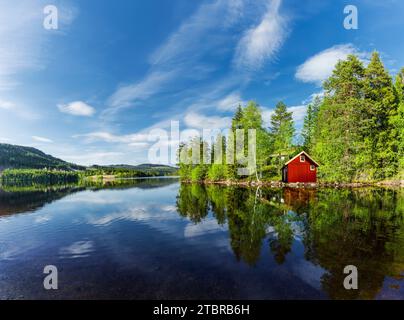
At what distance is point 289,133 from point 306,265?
152 feet

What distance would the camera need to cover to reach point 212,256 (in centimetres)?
927

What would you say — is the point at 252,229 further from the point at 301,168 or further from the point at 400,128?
the point at 400,128

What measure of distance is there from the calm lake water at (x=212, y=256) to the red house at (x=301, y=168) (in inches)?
993

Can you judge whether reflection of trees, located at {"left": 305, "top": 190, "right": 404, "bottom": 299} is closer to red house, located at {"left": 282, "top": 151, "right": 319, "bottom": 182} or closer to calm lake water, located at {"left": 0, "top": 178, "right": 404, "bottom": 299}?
calm lake water, located at {"left": 0, "top": 178, "right": 404, "bottom": 299}

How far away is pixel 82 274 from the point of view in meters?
7.85

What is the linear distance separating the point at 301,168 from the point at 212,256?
38.0 m

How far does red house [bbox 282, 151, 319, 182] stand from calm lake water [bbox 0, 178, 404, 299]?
25.2 metres

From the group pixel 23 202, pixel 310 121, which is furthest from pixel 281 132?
pixel 23 202

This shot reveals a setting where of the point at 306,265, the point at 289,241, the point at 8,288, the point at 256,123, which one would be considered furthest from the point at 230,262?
the point at 256,123

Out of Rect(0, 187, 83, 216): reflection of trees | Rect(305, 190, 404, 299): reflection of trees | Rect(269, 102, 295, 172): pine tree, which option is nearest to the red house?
Rect(269, 102, 295, 172): pine tree

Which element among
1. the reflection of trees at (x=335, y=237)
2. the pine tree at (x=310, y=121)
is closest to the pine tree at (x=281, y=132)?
the pine tree at (x=310, y=121)

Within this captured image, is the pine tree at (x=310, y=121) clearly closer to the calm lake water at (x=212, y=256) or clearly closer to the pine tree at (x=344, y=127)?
the pine tree at (x=344, y=127)

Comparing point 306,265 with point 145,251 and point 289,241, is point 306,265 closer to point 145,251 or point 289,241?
point 289,241

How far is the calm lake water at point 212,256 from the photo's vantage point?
21.4 ft
